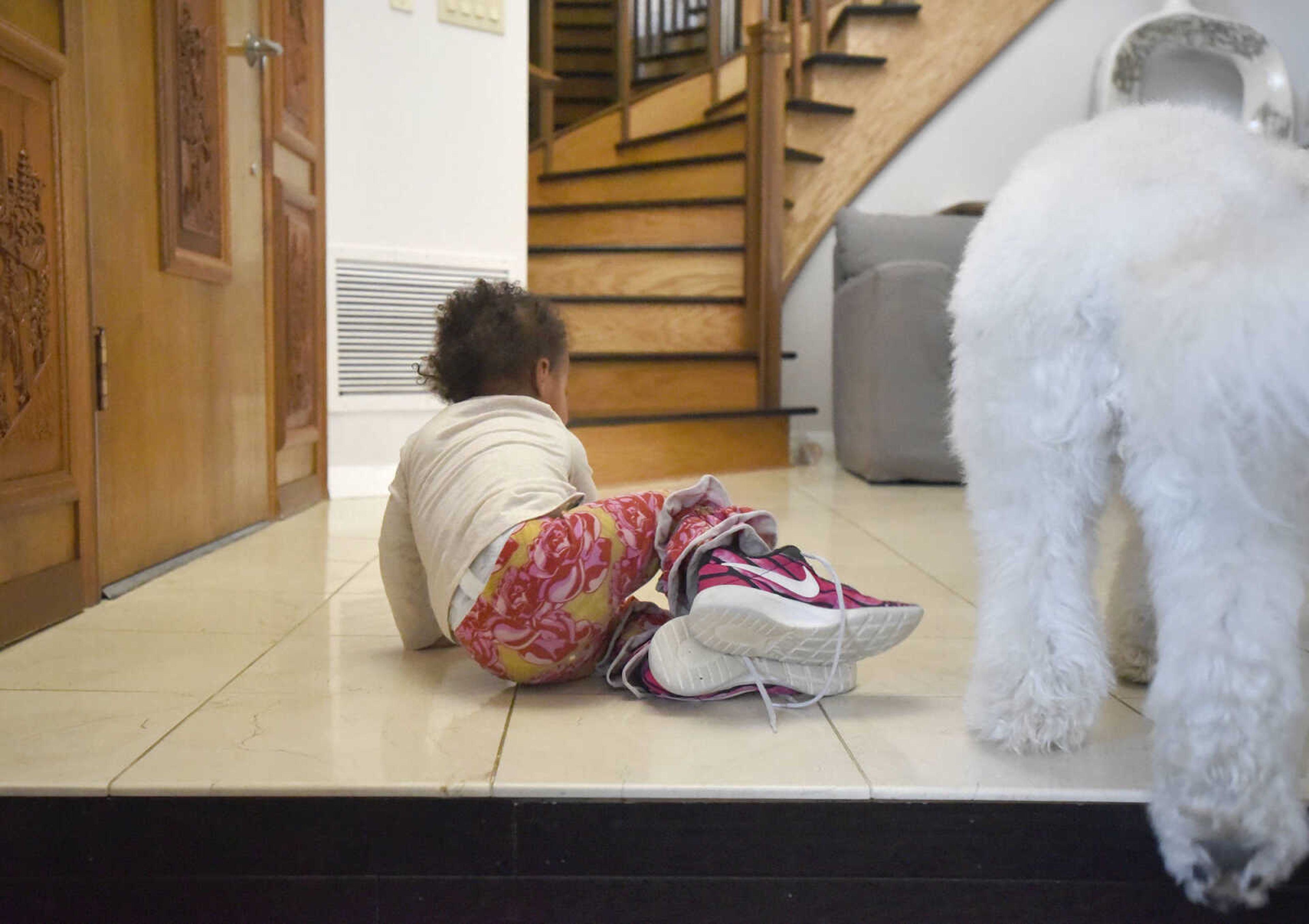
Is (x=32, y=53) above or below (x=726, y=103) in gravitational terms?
below

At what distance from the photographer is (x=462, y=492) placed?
1224mm

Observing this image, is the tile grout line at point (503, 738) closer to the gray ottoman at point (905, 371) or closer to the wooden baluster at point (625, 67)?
the gray ottoman at point (905, 371)

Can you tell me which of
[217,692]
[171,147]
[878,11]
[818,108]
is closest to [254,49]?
[171,147]

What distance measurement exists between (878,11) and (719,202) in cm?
113

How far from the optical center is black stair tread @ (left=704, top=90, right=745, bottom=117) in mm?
4531

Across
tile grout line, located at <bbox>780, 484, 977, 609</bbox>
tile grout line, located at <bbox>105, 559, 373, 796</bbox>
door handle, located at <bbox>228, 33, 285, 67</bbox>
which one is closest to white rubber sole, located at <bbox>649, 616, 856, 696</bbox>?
tile grout line, located at <bbox>105, 559, 373, 796</bbox>

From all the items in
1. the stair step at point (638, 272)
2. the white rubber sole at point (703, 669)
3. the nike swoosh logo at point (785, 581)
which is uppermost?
the stair step at point (638, 272)

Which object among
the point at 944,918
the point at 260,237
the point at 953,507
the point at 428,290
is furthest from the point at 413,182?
the point at 944,918

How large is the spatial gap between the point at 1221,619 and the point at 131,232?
1.67 m

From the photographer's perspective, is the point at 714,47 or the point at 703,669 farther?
the point at 714,47

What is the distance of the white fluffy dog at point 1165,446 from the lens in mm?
774

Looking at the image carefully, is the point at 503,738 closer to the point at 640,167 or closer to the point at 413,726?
the point at 413,726

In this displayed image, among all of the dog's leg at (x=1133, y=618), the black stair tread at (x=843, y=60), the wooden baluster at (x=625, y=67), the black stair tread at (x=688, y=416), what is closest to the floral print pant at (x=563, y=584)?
the dog's leg at (x=1133, y=618)

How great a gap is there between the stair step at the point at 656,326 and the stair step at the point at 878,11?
139 cm
